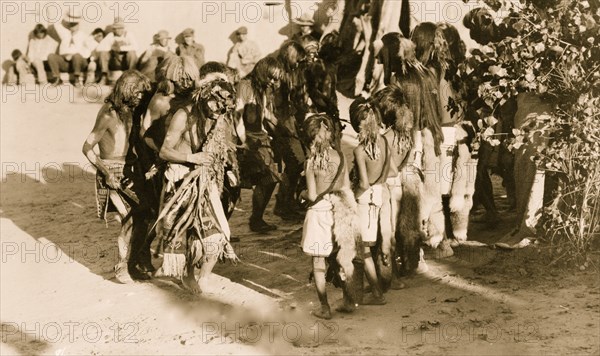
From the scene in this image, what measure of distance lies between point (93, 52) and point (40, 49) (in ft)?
3.55

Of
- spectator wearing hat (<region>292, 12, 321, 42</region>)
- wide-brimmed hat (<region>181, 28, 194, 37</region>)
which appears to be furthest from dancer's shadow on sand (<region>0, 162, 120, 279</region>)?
spectator wearing hat (<region>292, 12, 321, 42</region>)

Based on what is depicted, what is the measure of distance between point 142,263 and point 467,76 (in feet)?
11.2

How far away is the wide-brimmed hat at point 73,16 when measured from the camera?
1866 cm

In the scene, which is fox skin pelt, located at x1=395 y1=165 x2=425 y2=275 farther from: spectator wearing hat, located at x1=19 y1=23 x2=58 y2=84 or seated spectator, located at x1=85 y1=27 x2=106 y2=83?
spectator wearing hat, located at x1=19 y1=23 x2=58 y2=84

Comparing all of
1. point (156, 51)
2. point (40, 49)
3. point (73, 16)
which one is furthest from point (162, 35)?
point (40, 49)

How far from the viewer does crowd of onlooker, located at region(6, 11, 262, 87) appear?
1773 cm

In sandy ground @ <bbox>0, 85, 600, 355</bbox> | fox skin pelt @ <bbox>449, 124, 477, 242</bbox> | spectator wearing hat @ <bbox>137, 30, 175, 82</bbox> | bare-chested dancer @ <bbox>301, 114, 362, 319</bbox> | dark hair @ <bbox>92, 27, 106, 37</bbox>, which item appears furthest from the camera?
dark hair @ <bbox>92, 27, 106, 37</bbox>

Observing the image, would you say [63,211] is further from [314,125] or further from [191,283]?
[314,125]

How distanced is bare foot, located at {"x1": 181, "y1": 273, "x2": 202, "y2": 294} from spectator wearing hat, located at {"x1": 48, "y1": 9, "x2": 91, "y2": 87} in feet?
33.6

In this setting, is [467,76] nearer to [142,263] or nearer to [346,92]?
[142,263]

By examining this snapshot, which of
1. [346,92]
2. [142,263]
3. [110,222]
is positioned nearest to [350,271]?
[142,263]

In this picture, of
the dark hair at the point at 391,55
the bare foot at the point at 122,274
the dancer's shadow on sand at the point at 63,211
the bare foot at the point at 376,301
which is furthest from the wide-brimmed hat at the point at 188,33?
the bare foot at the point at 376,301

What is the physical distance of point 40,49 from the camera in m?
18.6

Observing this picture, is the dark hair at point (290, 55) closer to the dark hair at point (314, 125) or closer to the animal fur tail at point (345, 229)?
the dark hair at point (314, 125)
